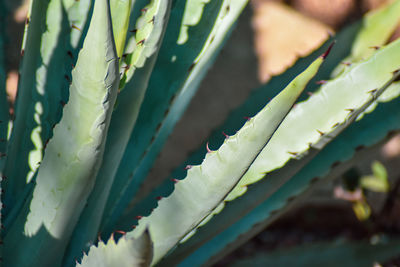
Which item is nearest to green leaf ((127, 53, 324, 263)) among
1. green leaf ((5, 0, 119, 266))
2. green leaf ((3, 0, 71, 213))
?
green leaf ((5, 0, 119, 266))

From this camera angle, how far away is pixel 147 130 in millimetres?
867

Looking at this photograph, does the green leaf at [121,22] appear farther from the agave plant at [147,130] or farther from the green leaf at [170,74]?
the green leaf at [170,74]

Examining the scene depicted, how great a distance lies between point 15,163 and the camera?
81 cm

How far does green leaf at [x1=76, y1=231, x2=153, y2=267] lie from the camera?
1.64 ft

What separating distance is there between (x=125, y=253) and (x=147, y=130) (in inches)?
14.3

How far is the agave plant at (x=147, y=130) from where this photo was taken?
0.58 m

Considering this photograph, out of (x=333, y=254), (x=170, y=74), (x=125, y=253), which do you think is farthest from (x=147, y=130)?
(x=333, y=254)

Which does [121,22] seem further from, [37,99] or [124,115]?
[37,99]

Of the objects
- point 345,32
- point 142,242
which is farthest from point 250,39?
point 142,242

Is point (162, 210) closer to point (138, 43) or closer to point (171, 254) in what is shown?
point (171, 254)

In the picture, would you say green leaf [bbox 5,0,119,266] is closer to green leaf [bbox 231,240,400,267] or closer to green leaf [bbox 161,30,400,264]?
green leaf [bbox 161,30,400,264]

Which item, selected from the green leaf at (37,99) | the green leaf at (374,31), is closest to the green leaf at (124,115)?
the green leaf at (37,99)

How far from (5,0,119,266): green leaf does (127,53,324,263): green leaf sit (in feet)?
0.34

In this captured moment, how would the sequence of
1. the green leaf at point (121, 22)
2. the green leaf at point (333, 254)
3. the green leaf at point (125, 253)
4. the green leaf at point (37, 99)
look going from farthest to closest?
the green leaf at point (333, 254)
the green leaf at point (37, 99)
the green leaf at point (121, 22)
the green leaf at point (125, 253)
